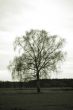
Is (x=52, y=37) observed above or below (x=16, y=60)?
above

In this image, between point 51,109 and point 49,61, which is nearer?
point 51,109

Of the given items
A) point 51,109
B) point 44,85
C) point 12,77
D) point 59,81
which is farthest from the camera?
point 59,81

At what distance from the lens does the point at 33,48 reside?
5700cm

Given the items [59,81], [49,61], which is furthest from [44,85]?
[49,61]

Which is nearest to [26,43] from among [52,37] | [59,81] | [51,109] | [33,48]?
[33,48]

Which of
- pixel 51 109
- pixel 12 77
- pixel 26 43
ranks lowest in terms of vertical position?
pixel 51 109

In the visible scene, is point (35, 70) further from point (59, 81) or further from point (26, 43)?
point (59, 81)

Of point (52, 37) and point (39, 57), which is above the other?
point (52, 37)

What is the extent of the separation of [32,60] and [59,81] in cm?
7782

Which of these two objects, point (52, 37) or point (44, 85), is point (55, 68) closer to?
point (52, 37)

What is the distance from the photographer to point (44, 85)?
4823 inches

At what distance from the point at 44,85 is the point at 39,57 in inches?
2642

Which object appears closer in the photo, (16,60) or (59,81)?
(16,60)

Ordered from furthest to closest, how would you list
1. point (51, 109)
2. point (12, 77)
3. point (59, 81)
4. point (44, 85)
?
point (59, 81) < point (44, 85) < point (12, 77) < point (51, 109)
